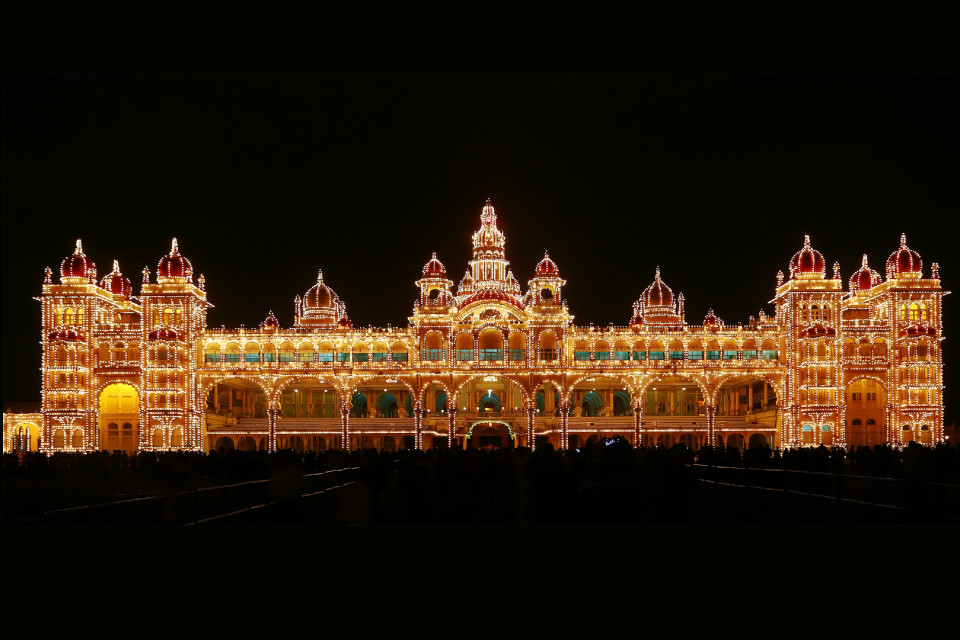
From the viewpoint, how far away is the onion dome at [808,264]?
5238cm

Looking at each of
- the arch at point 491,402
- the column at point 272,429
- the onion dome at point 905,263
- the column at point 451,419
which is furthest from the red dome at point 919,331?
the column at point 272,429

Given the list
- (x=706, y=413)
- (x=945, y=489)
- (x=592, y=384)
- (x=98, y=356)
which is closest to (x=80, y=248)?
(x=98, y=356)

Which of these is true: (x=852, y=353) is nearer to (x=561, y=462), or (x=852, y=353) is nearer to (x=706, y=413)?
(x=706, y=413)

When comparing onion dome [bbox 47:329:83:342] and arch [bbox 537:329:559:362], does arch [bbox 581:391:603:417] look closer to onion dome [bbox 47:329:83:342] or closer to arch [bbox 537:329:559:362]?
arch [bbox 537:329:559:362]

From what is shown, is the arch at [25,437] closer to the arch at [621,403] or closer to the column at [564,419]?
the column at [564,419]

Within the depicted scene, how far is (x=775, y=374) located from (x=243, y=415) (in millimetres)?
29058

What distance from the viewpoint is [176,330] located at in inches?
2074

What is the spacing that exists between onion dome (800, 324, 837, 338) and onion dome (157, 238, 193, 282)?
3132 cm

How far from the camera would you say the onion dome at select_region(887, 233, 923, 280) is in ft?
170

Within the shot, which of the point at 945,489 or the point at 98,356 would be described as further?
the point at 98,356

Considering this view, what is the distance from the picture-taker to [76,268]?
Answer: 52.2m

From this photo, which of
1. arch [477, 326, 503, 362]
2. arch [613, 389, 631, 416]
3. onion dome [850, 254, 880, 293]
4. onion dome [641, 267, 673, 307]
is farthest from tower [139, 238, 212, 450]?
onion dome [850, 254, 880, 293]

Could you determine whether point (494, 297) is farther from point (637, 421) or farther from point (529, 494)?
point (529, 494)

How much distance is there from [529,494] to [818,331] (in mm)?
38703
